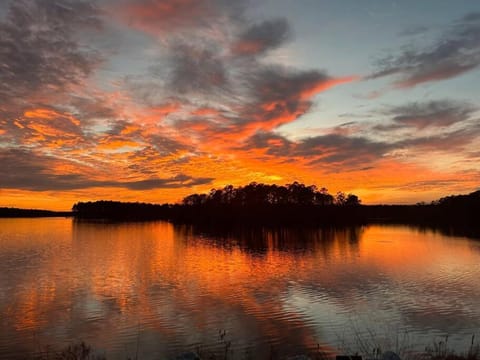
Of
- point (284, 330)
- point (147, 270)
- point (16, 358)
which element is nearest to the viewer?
point (16, 358)

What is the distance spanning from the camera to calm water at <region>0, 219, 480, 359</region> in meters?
17.2

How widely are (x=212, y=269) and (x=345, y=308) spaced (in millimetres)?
17430

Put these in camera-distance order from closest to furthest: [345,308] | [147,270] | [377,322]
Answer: [377,322] < [345,308] < [147,270]

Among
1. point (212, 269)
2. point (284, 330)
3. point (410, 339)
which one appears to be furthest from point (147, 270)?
point (410, 339)

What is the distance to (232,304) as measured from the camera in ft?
78.0

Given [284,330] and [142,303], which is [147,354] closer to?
[284,330]

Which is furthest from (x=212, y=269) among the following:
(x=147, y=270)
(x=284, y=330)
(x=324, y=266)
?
(x=284, y=330)

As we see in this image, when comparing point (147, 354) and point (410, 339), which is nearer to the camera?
point (147, 354)

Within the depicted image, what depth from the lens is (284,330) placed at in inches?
733

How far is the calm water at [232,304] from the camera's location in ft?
56.3

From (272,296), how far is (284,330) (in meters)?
7.17

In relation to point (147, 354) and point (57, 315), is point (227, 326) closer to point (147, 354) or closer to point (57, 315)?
point (147, 354)

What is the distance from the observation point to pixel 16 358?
14938 millimetres

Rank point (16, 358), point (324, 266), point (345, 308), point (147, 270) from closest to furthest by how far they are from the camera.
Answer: point (16, 358) < point (345, 308) < point (147, 270) < point (324, 266)
